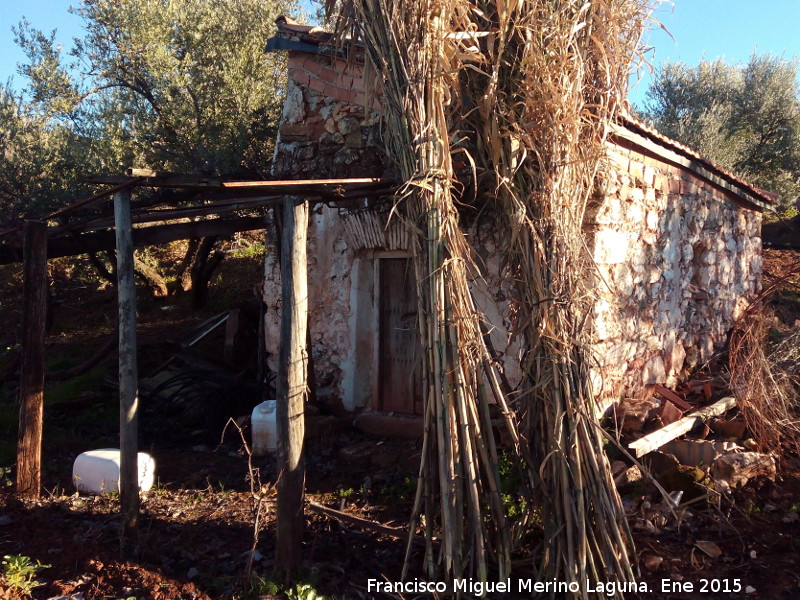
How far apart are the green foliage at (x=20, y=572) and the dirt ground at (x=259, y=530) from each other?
0.12ft

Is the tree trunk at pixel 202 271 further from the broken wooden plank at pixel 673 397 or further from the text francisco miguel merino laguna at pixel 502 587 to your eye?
the text francisco miguel merino laguna at pixel 502 587

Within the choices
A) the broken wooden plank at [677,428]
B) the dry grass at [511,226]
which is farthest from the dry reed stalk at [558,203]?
the broken wooden plank at [677,428]

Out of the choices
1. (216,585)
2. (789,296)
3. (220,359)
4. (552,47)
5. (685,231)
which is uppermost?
(552,47)

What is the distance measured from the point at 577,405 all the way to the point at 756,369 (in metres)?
2.64

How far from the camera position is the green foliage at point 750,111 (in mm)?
12492

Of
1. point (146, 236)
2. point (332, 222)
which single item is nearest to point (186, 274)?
point (332, 222)

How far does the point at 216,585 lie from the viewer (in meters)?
3.62

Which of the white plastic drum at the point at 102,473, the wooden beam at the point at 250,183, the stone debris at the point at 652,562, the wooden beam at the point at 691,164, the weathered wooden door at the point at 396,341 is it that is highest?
the wooden beam at the point at 691,164

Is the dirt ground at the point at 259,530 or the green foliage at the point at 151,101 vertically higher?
the green foliage at the point at 151,101

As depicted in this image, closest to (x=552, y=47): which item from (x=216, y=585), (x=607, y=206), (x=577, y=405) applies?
(x=607, y=206)

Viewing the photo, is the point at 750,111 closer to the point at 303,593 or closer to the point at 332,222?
the point at 332,222

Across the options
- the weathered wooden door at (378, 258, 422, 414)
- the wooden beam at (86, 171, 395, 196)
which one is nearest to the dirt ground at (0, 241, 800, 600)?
the weathered wooden door at (378, 258, 422, 414)

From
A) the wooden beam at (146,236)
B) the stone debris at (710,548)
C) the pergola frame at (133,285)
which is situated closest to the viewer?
the pergola frame at (133,285)

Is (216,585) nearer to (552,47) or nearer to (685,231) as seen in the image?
(552,47)
